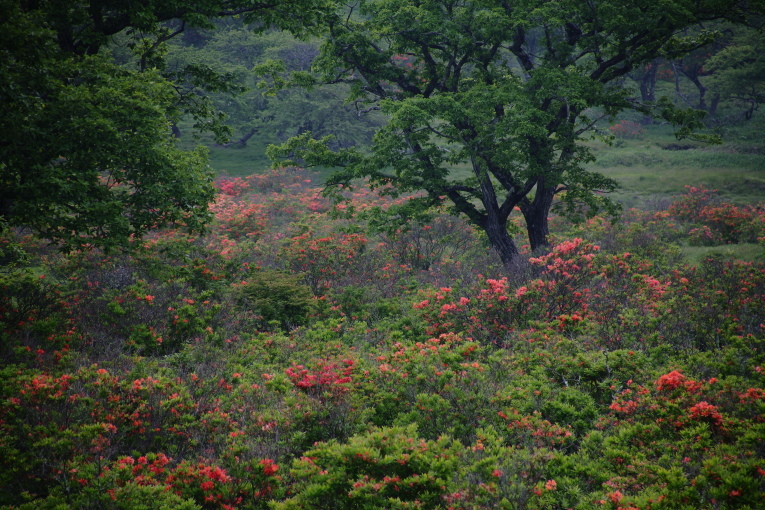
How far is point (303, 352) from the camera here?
776 centimetres

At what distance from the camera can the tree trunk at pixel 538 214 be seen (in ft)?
41.5

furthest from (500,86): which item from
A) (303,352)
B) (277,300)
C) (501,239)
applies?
(303,352)

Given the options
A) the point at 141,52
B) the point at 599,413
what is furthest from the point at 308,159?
the point at 599,413

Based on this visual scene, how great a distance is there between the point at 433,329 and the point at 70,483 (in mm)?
6137

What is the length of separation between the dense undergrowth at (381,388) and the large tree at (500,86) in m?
2.62

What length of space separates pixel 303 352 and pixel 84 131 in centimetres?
492

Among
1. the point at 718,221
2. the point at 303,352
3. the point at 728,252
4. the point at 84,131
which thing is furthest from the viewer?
the point at 718,221

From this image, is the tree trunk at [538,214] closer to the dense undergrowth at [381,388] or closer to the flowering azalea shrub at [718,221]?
the dense undergrowth at [381,388]

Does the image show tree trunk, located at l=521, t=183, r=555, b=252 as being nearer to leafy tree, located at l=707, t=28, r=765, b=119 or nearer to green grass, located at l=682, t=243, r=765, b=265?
green grass, located at l=682, t=243, r=765, b=265

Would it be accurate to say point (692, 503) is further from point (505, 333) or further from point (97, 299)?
point (97, 299)

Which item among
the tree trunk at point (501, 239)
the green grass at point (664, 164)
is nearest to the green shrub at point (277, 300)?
the tree trunk at point (501, 239)

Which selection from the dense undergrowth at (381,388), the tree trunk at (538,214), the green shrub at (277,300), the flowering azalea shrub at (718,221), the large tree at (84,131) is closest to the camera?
the dense undergrowth at (381,388)

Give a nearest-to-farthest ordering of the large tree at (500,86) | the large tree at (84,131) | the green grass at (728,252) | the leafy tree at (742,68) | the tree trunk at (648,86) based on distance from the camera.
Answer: the large tree at (84,131)
the large tree at (500,86)
the green grass at (728,252)
the leafy tree at (742,68)
the tree trunk at (648,86)

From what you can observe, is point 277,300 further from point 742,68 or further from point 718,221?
point 742,68
